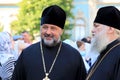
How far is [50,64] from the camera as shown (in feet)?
18.6

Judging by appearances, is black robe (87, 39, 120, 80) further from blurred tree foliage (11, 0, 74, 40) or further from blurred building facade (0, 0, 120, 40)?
blurred building facade (0, 0, 120, 40)

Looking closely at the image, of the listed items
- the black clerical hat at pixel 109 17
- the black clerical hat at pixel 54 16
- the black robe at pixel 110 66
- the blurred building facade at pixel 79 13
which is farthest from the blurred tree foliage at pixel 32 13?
the black robe at pixel 110 66

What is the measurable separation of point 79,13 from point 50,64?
45277 millimetres

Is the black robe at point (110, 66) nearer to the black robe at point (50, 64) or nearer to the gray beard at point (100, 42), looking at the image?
the gray beard at point (100, 42)

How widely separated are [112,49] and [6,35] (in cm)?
210

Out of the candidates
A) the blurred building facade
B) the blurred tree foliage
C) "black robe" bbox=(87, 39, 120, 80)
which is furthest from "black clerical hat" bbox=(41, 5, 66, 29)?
the blurred building facade

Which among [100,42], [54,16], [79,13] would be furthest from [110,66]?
[79,13]

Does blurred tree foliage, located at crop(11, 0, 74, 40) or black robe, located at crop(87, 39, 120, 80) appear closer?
black robe, located at crop(87, 39, 120, 80)

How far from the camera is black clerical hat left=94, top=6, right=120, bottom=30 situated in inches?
191

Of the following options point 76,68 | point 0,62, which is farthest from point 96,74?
point 0,62

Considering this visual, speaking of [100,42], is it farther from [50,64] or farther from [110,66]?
[50,64]

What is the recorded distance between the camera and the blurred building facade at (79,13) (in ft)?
160

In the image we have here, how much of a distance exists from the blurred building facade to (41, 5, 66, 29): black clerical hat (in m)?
42.3

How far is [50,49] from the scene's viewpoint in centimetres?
574
